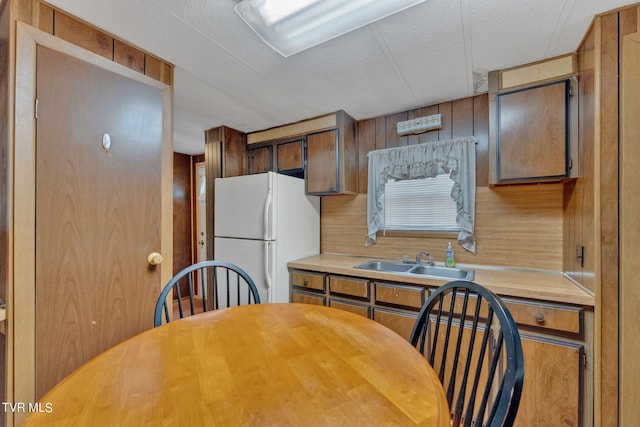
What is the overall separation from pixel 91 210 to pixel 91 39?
2.96ft

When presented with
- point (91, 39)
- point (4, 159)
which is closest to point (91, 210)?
point (4, 159)

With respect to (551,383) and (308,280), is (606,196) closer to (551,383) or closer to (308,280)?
(551,383)

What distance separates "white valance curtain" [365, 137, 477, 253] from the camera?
7.44 ft

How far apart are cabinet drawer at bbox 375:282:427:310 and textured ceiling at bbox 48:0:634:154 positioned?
1485 mm

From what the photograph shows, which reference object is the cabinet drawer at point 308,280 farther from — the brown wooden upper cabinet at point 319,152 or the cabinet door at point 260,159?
the cabinet door at point 260,159

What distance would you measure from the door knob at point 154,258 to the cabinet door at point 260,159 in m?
1.65

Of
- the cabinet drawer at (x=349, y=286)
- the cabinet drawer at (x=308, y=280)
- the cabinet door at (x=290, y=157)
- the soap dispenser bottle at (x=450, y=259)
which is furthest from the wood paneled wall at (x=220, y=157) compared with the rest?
the soap dispenser bottle at (x=450, y=259)

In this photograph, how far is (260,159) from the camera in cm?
318

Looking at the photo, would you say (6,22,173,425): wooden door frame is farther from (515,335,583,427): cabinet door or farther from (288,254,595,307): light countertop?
(515,335,583,427): cabinet door

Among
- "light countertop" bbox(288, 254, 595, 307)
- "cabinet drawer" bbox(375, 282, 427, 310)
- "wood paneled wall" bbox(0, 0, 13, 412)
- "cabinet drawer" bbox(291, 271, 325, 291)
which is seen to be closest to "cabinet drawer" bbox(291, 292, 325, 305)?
"cabinet drawer" bbox(291, 271, 325, 291)

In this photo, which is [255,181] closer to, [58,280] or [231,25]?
[231,25]

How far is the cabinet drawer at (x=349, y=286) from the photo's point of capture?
211 cm

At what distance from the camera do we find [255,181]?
98.6 inches

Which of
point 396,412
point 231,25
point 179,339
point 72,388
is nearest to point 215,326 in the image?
point 179,339
